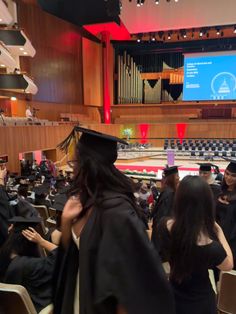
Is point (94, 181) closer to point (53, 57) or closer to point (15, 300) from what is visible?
point (15, 300)

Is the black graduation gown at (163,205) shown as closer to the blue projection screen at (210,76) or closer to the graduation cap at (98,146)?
the graduation cap at (98,146)

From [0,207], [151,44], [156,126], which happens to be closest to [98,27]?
[151,44]

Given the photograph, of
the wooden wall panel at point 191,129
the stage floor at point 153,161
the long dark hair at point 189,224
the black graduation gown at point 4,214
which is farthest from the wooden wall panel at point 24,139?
the long dark hair at point 189,224

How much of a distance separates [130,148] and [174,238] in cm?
1198

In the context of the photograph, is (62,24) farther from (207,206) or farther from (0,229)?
(207,206)

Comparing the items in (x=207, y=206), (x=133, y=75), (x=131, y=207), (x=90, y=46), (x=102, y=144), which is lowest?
(x=207, y=206)

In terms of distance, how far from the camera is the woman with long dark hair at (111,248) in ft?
2.79

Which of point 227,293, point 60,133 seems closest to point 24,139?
point 60,133

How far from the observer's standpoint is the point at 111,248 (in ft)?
2.82

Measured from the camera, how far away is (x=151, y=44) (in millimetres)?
16953

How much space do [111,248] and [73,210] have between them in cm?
22

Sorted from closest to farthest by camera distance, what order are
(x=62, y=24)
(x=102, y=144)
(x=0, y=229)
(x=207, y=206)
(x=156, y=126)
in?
(x=102, y=144) → (x=207, y=206) → (x=0, y=229) → (x=62, y=24) → (x=156, y=126)

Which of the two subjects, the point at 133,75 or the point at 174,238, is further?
the point at 133,75

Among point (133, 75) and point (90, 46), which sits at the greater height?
point (90, 46)
